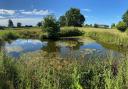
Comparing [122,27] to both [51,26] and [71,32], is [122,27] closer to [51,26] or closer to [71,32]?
[71,32]

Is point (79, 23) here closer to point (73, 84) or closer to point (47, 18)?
point (47, 18)

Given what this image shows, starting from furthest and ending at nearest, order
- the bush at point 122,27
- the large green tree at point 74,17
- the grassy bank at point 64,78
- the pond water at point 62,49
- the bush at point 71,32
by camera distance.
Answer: the large green tree at point 74,17 < the bush at point 71,32 < the bush at point 122,27 < the pond water at point 62,49 < the grassy bank at point 64,78

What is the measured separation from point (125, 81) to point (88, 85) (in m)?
1.01

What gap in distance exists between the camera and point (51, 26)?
166 feet

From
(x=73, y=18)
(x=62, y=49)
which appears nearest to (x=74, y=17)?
(x=73, y=18)

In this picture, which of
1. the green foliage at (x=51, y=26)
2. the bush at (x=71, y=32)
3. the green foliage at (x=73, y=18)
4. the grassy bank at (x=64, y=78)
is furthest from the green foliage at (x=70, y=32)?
the grassy bank at (x=64, y=78)

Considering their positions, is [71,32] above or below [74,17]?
below

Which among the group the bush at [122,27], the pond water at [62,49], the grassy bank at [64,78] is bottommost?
the pond water at [62,49]

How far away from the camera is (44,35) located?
50.0 meters

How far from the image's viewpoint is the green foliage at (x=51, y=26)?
49906 mm

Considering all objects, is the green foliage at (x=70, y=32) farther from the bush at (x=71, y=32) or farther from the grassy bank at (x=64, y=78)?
the grassy bank at (x=64, y=78)

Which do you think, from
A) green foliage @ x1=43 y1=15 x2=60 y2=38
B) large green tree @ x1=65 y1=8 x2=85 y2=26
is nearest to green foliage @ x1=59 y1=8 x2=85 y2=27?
large green tree @ x1=65 y1=8 x2=85 y2=26

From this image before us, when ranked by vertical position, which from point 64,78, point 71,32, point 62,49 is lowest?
point 62,49

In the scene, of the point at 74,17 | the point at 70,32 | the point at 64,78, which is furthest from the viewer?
the point at 74,17
